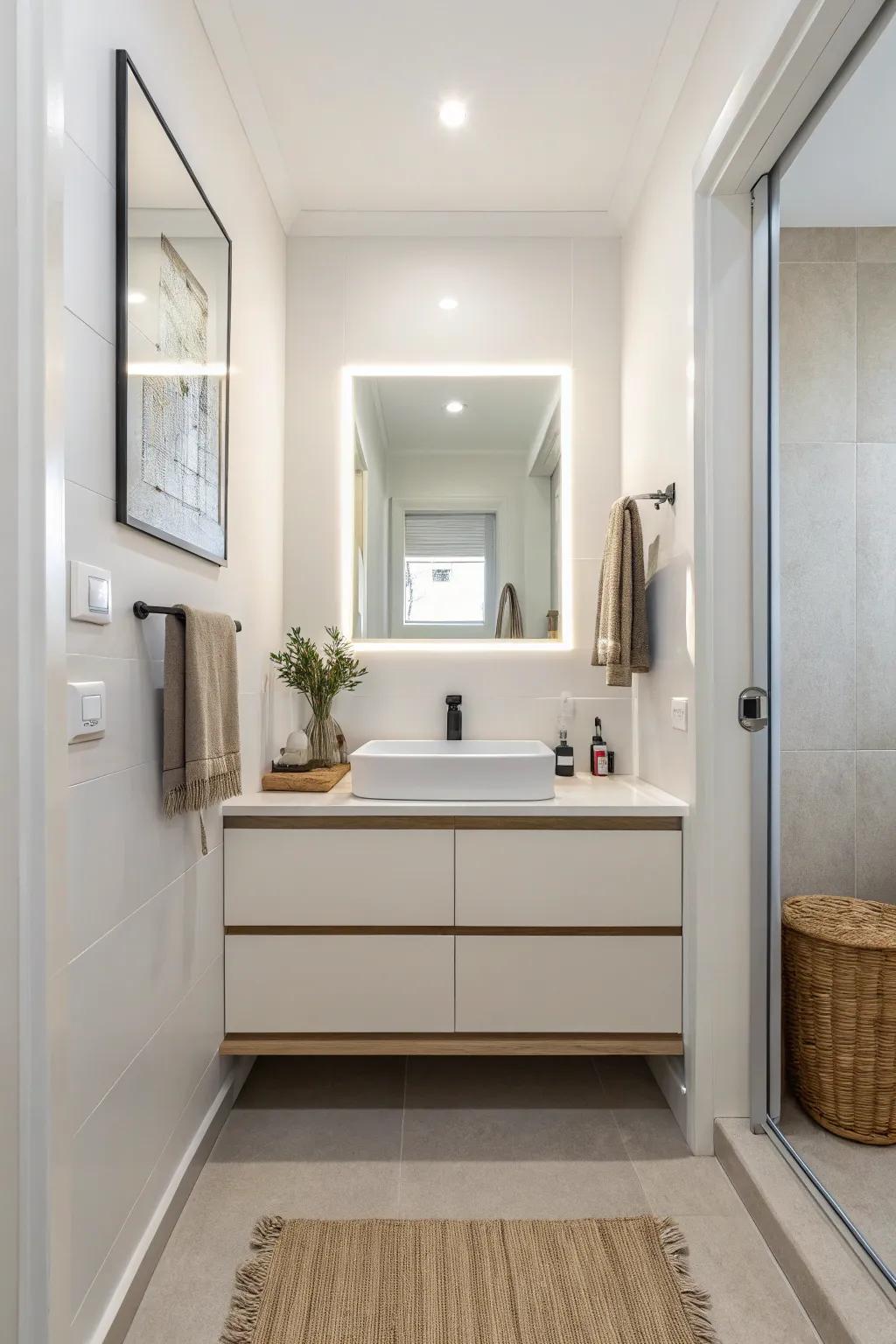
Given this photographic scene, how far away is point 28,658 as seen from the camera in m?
1.02

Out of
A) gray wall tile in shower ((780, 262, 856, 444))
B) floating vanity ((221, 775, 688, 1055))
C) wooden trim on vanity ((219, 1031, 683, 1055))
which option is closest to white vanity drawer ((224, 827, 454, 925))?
floating vanity ((221, 775, 688, 1055))

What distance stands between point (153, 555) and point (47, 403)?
0.45 m

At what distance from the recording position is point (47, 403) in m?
1.04

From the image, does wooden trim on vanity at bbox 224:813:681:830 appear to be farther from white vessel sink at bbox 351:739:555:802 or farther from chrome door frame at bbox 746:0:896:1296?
chrome door frame at bbox 746:0:896:1296

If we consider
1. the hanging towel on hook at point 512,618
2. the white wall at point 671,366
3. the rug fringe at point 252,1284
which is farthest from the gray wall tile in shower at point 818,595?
the rug fringe at point 252,1284

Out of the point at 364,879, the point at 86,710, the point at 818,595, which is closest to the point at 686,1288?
the point at 364,879

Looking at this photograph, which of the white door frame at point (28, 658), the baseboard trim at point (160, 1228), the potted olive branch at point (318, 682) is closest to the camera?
the white door frame at point (28, 658)

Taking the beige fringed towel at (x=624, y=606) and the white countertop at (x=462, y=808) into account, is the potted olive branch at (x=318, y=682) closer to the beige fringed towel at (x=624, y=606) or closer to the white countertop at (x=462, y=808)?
the white countertop at (x=462, y=808)

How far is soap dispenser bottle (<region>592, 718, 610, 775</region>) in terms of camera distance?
8.13ft

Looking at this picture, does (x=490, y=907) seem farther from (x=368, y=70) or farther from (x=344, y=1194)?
(x=368, y=70)

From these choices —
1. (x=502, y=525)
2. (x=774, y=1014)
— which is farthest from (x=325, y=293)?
(x=774, y=1014)

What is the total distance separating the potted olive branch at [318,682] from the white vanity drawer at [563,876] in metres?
0.67

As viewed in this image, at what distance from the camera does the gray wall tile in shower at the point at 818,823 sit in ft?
5.29

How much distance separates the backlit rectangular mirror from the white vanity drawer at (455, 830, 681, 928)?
35.5 inches
